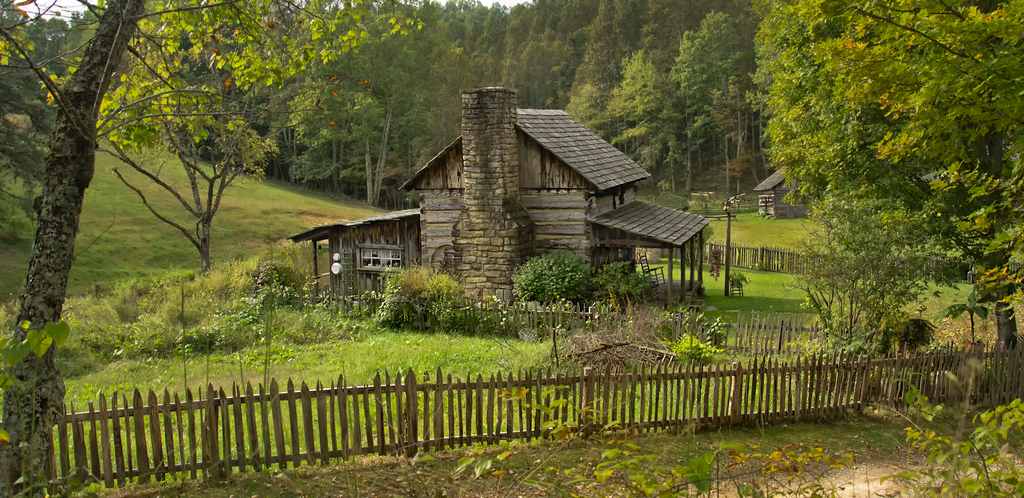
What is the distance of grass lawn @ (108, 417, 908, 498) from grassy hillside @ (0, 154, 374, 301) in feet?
69.3

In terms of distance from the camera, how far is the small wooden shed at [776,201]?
172 ft

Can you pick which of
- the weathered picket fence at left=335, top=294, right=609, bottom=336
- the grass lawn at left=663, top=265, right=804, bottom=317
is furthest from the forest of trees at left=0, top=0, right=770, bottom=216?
the weathered picket fence at left=335, top=294, right=609, bottom=336

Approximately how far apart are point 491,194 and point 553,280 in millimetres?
3011

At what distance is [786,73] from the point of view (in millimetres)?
18859

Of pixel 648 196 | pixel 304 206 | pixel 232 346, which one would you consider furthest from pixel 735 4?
pixel 232 346

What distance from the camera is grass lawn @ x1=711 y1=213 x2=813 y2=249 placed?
1567 inches

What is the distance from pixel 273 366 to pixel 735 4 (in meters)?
68.4

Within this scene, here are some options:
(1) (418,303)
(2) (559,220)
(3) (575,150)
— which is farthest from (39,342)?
(3) (575,150)

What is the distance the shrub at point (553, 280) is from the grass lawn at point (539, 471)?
29.6ft

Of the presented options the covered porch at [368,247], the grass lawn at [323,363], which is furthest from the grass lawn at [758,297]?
the covered porch at [368,247]

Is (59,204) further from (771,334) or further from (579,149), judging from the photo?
(579,149)

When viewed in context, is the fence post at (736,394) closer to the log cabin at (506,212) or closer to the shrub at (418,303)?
the shrub at (418,303)

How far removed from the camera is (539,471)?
7.31 m

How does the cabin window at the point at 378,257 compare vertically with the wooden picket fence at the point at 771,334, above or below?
above
